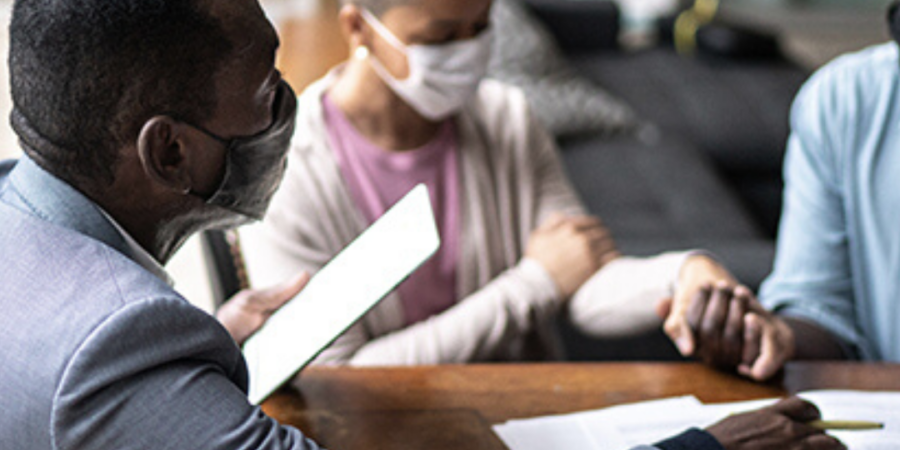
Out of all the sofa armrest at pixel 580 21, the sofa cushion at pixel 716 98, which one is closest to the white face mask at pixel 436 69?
the sofa cushion at pixel 716 98

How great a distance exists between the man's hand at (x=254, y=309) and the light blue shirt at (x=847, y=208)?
69 cm

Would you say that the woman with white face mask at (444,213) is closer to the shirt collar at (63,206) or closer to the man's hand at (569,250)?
the man's hand at (569,250)

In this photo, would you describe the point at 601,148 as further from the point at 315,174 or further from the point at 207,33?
the point at 207,33

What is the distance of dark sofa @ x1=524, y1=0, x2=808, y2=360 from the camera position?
2285 mm

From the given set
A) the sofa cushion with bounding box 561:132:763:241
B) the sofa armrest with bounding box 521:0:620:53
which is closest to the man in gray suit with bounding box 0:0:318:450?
the sofa cushion with bounding box 561:132:763:241

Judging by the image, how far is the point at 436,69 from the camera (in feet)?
4.55

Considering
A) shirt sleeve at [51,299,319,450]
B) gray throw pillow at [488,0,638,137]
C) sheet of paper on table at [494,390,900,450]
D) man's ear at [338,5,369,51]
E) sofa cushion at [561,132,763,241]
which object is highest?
man's ear at [338,5,369,51]

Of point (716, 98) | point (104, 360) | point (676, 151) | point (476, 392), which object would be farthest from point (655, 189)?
point (104, 360)

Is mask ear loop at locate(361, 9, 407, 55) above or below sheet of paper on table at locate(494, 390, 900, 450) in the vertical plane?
above

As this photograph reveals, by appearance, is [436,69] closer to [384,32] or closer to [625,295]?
[384,32]

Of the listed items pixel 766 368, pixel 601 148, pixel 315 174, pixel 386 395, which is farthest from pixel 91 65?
pixel 601 148

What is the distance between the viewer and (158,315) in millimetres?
688

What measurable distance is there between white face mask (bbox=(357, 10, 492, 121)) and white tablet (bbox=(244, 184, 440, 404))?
42 centimetres

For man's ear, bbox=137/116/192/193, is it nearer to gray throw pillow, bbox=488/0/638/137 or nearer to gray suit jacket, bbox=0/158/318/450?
gray suit jacket, bbox=0/158/318/450
